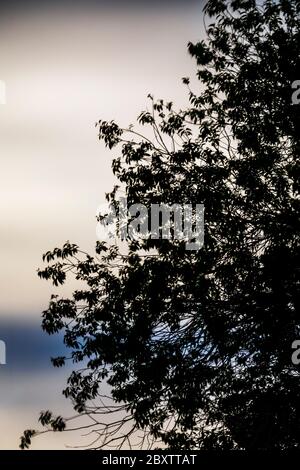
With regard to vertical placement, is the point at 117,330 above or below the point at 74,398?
above

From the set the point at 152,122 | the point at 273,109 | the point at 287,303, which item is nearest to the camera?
the point at 287,303

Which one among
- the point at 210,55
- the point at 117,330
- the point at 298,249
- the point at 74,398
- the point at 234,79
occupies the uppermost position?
the point at 210,55

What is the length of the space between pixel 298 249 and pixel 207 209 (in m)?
1.79

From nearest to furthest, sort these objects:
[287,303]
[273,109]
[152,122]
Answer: [287,303] < [273,109] < [152,122]

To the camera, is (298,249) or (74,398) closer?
(298,249)

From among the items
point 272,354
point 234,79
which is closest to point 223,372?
point 272,354

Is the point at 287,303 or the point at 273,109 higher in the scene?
the point at 273,109

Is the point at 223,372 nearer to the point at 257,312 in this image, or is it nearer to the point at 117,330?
the point at 257,312

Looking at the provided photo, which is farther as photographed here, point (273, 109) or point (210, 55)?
point (210, 55)

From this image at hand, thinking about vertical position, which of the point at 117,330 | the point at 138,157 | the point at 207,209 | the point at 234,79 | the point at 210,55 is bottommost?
the point at 117,330

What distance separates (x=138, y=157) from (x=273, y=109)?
277 centimetres

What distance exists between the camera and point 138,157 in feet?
43.9

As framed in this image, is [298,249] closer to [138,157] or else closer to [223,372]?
[223,372]

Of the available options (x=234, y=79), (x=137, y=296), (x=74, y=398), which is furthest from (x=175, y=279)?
(x=234, y=79)
